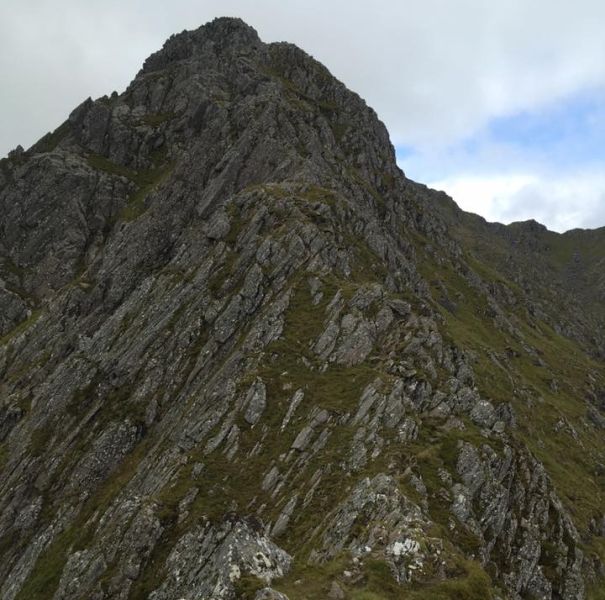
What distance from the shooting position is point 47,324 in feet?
308

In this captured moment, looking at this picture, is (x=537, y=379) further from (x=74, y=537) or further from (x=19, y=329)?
(x=19, y=329)

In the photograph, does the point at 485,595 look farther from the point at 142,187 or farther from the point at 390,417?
the point at 142,187

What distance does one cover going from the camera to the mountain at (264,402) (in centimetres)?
3253

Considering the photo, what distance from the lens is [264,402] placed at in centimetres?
4912

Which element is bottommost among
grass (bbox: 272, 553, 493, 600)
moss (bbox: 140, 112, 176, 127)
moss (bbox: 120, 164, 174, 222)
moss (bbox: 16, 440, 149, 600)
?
moss (bbox: 16, 440, 149, 600)

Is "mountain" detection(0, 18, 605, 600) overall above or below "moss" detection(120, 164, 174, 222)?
below

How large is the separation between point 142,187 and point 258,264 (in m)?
78.2

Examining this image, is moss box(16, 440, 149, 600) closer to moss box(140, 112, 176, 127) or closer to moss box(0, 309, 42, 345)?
moss box(0, 309, 42, 345)

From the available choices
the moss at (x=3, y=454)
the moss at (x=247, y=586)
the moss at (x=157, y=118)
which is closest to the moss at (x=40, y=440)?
the moss at (x=3, y=454)

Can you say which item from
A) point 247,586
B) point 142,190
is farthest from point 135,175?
point 247,586

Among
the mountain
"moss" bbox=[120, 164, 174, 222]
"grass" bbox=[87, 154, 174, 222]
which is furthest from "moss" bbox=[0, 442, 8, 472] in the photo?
"grass" bbox=[87, 154, 174, 222]

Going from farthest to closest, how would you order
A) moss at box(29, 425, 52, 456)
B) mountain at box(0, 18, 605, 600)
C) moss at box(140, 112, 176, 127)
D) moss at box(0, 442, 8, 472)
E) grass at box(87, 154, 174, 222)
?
moss at box(140, 112, 176, 127) → grass at box(87, 154, 174, 222) → moss at box(0, 442, 8, 472) → moss at box(29, 425, 52, 456) → mountain at box(0, 18, 605, 600)

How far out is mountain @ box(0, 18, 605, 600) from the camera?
32.5 metres

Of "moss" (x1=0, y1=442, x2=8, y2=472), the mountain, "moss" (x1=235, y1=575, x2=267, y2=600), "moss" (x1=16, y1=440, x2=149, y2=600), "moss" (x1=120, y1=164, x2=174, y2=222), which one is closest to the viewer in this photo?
"moss" (x1=235, y1=575, x2=267, y2=600)
